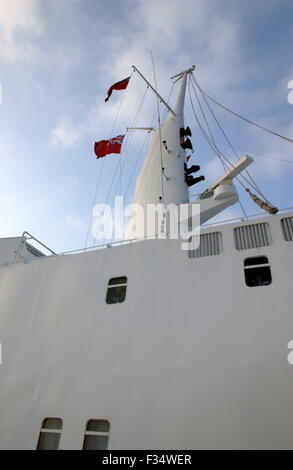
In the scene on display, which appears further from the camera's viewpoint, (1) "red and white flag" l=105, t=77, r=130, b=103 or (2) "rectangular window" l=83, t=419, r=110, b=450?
(1) "red and white flag" l=105, t=77, r=130, b=103

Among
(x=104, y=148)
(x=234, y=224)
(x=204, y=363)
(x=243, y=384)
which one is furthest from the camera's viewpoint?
(x=104, y=148)

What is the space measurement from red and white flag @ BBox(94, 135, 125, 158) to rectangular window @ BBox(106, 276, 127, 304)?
5135 mm

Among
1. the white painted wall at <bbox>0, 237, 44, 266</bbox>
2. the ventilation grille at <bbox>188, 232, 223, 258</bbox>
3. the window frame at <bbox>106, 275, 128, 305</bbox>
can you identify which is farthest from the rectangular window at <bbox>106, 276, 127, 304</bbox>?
the white painted wall at <bbox>0, 237, 44, 266</bbox>

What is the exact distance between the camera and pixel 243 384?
4.11m

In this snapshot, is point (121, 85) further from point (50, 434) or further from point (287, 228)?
point (50, 434)

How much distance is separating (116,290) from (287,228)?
3.62 m

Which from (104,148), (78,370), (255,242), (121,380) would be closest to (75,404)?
(78,370)

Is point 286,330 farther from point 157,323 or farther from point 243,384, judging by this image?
point 157,323

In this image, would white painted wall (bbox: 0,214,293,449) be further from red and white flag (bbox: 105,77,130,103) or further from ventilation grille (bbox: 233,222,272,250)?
red and white flag (bbox: 105,77,130,103)

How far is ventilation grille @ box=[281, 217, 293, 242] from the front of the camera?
516 centimetres

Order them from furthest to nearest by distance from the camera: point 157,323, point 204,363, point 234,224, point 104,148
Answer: point 104,148 → point 234,224 → point 157,323 → point 204,363

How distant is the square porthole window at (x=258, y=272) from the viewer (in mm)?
5000

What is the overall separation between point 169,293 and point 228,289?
3.58 feet

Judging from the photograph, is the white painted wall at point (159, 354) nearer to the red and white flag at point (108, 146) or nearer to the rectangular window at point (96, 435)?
the rectangular window at point (96, 435)
